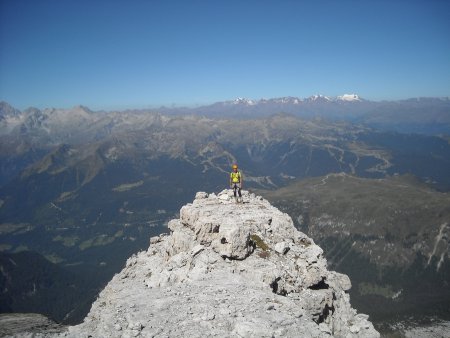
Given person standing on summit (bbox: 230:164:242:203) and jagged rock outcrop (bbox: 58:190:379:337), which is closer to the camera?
jagged rock outcrop (bbox: 58:190:379:337)

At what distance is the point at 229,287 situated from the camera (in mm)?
31969

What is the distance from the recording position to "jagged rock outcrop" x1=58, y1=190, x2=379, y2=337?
2648 centimetres

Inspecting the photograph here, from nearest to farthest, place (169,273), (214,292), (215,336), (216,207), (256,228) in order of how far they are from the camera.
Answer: (215,336) < (214,292) < (169,273) < (256,228) < (216,207)

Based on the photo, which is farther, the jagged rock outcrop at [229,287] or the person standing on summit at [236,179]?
the person standing on summit at [236,179]

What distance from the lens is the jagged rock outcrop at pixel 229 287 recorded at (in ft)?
86.9

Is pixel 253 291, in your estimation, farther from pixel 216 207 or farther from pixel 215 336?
pixel 216 207

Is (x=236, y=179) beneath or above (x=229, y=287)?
above

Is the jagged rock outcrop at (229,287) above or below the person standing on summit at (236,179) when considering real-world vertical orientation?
below

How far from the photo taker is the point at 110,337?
25188mm

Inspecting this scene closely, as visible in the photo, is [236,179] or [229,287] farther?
[236,179]

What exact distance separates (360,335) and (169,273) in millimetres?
19249

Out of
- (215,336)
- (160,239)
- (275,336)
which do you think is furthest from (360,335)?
(160,239)

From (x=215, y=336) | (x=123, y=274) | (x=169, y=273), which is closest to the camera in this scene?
(x=215, y=336)

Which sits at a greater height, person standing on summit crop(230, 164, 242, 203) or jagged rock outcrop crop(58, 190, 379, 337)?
person standing on summit crop(230, 164, 242, 203)
